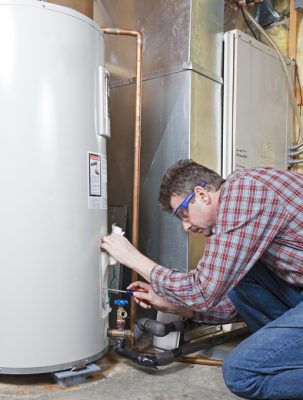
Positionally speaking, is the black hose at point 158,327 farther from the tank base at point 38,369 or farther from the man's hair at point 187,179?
the man's hair at point 187,179

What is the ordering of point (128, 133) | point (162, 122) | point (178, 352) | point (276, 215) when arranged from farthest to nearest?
point (128, 133)
point (162, 122)
point (178, 352)
point (276, 215)

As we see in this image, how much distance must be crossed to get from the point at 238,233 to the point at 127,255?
16.7 inches

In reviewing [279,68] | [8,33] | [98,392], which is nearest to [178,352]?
Answer: [98,392]

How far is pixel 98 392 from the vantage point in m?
1.42

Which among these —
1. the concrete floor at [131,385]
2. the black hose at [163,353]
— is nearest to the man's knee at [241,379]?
the concrete floor at [131,385]

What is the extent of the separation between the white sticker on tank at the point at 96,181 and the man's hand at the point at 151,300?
312 mm

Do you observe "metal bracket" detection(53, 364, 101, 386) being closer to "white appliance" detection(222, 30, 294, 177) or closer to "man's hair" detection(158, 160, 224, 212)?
"man's hair" detection(158, 160, 224, 212)

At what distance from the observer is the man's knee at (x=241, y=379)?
49.3 inches

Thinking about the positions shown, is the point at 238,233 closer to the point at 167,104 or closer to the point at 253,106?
the point at 167,104

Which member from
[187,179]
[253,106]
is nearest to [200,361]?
[187,179]

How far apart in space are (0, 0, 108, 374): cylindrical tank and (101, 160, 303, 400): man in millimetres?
284

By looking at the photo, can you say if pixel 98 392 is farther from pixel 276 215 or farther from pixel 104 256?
pixel 276 215

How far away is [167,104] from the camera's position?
2027 millimetres

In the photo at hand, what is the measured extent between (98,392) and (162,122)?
114cm
